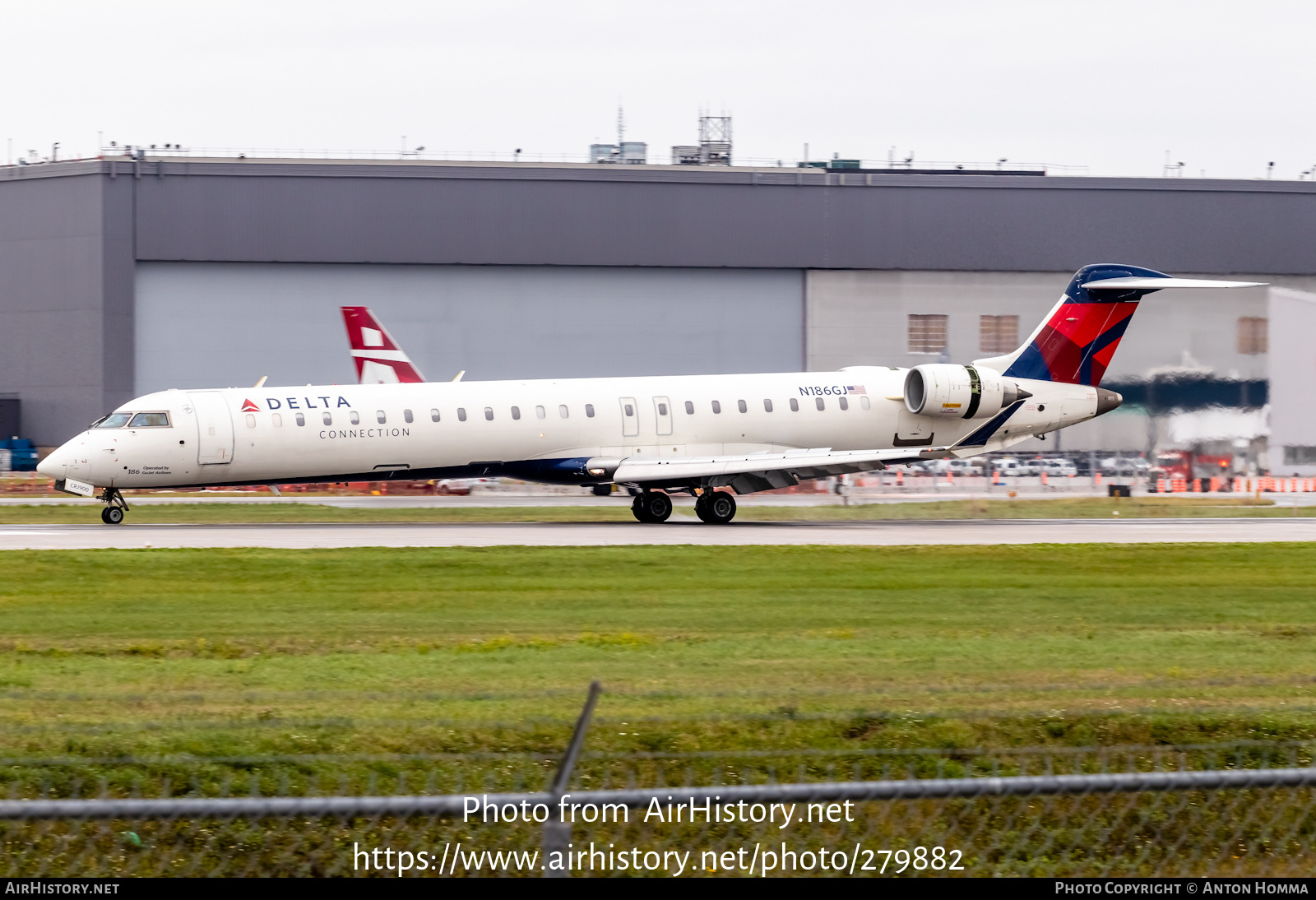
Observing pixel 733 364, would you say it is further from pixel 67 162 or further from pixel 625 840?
pixel 625 840

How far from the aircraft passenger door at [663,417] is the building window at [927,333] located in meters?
30.5

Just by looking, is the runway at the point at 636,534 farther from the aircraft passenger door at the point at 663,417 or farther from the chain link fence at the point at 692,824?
the chain link fence at the point at 692,824

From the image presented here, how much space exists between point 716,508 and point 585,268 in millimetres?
29442

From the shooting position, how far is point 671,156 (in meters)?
68.2

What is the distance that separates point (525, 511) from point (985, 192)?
1277 inches

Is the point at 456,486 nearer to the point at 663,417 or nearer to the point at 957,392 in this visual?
the point at 663,417

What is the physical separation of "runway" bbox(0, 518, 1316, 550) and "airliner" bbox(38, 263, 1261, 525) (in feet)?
3.75

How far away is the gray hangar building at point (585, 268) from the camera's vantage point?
58.0 m

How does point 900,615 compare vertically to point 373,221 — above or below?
below

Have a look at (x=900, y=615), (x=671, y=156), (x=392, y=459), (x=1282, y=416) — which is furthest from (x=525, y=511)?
(x=671, y=156)

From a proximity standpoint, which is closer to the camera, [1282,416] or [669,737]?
[669,737]

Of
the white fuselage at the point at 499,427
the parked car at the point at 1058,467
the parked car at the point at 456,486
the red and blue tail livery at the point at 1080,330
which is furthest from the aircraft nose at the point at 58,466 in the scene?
the parked car at the point at 1058,467

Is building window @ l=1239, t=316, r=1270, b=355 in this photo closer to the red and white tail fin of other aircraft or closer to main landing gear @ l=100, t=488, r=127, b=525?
the red and white tail fin of other aircraft

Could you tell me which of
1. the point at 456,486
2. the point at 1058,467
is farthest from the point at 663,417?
the point at 1058,467
